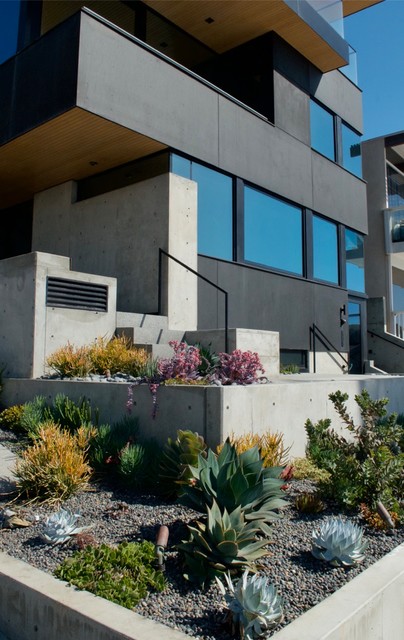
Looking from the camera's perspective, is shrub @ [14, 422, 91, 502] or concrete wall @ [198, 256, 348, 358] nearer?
shrub @ [14, 422, 91, 502]

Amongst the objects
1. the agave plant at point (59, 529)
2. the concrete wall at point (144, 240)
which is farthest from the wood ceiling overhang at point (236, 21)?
the agave plant at point (59, 529)

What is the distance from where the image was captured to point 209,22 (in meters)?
12.5

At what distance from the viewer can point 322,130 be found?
50.8ft

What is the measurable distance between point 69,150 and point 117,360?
5218 mm

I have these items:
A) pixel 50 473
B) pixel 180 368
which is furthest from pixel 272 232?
pixel 50 473

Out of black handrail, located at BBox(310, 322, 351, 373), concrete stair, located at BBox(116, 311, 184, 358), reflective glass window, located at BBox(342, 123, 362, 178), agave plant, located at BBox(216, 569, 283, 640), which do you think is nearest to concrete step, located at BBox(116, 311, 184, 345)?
concrete stair, located at BBox(116, 311, 184, 358)

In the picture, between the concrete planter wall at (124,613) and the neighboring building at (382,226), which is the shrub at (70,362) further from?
the neighboring building at (382,226)

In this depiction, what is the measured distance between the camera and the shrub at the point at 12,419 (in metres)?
6.75

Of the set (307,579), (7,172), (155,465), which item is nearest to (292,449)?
(155,465)

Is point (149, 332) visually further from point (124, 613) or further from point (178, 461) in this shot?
point (124, 613)

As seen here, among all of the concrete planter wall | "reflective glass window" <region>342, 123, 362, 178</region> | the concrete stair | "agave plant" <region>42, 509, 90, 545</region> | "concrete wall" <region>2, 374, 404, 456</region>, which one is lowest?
the concrete planter wall

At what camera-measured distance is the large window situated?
11047 millimetres

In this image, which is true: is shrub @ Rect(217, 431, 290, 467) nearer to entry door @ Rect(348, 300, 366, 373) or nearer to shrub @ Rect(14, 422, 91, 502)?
shrub @ Rect(14, 422, 91, 502)

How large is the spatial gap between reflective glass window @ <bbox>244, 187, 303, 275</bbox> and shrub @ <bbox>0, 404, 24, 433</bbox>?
260 inches
